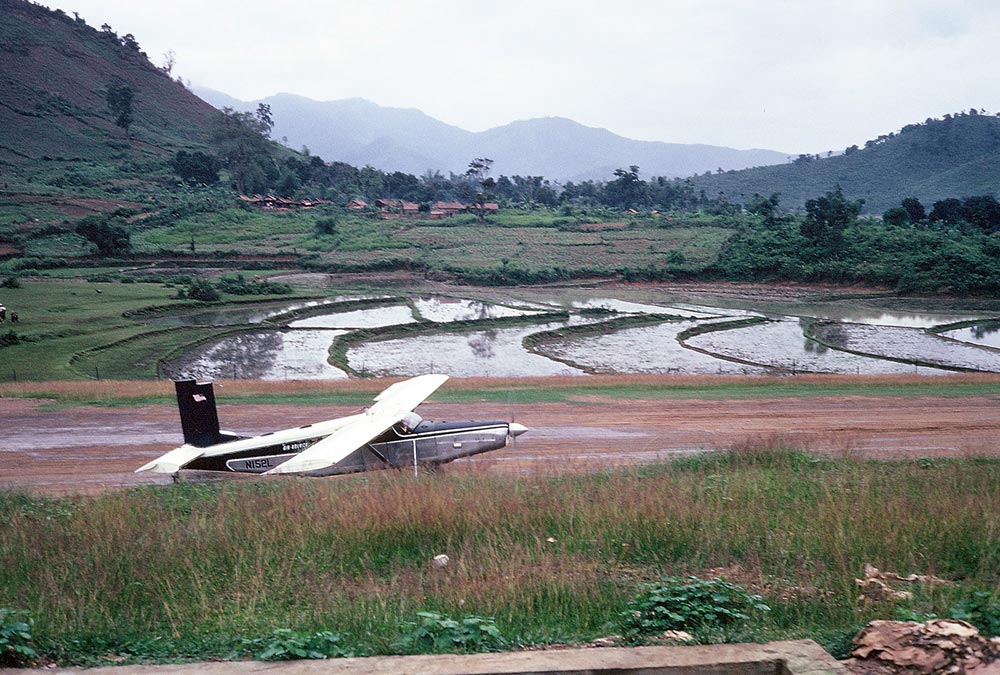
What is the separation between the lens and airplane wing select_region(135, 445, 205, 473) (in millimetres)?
13328

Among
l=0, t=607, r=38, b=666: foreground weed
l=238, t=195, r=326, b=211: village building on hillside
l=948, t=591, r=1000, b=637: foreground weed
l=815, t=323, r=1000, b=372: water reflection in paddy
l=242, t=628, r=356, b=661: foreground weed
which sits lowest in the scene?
l=815, t=323, r=1000, b=372: water reflection in paddy

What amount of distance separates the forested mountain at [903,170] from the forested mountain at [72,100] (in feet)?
376

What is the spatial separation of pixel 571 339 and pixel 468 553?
3844 centimetres

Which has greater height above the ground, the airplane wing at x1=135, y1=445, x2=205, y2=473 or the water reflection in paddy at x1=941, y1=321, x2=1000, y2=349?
the airplane wing at x1=135, y1=445, x2=205, y2=473

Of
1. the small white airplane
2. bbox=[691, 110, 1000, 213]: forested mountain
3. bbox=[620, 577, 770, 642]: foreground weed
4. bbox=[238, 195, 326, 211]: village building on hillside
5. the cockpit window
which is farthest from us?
bbox=[691, 110, 1000, 213]: forested mountain

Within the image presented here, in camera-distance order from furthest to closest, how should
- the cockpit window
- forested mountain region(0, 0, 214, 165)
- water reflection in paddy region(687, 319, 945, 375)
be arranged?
forested mountain region(0, 0, 214, 165) < water reflection in paddy region(687, 319, 945, 375) < the cockpit window

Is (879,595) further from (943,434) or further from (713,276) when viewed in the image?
(713,276)

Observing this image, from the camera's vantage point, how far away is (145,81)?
7677 inches

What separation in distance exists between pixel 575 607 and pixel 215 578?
11.1ft

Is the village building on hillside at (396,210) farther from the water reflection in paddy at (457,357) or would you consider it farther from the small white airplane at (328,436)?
the small white airplane at (328,436)

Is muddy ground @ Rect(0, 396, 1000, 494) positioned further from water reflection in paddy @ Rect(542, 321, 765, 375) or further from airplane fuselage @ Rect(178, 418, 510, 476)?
water reflection in paddy @ Rect(542, 321, 765, 375)

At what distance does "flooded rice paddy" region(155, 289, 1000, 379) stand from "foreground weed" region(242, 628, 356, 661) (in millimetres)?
29123

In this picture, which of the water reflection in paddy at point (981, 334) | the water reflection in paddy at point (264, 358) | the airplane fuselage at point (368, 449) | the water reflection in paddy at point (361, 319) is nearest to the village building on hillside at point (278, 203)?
the water reflection in paddy at point (361, 319)

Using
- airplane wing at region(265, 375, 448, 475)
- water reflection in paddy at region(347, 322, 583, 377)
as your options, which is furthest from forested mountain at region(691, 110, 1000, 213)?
airplane wing at region(265, 375, 448, 475)
